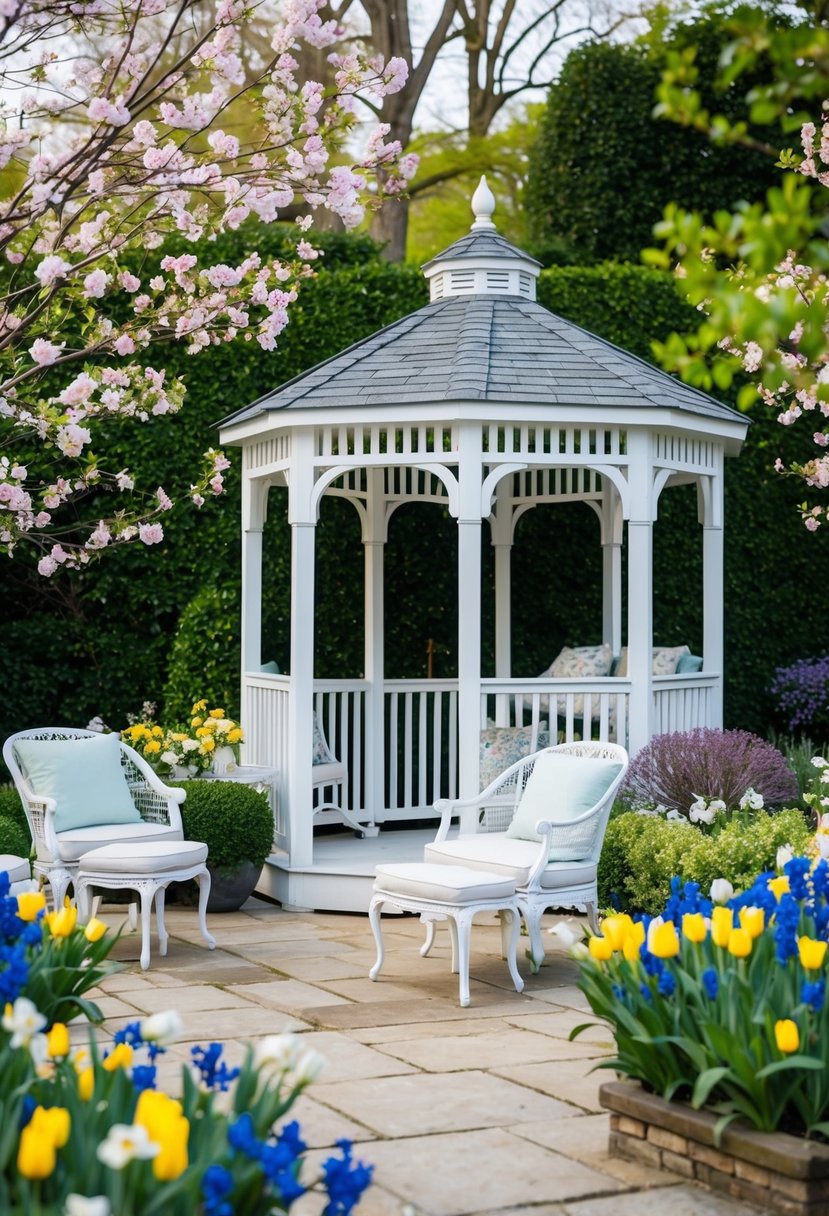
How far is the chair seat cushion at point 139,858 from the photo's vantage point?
675 cm

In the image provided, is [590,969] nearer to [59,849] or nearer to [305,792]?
[59,849]

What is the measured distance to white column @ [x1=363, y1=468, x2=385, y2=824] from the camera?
9727mm

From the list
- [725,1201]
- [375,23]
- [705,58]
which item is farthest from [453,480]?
[375,23]

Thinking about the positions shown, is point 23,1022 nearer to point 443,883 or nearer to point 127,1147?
point 127,1147

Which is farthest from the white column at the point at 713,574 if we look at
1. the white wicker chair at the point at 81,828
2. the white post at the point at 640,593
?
the white wicker chair at the point at 81,828

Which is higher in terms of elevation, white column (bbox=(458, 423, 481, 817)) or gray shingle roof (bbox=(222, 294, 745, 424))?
gray shingle roof (bbox=(222, 294, 745, 424))

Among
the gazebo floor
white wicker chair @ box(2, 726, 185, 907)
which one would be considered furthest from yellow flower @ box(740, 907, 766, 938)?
the gazebo floor

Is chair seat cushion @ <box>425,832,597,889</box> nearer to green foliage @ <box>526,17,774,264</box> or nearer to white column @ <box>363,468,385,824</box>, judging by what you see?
white column @ <box>363,468,385,824</box>

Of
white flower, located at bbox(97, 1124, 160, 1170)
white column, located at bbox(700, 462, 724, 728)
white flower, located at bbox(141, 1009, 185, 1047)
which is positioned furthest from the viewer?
white column, located at bbox(700, 462, 724, 728)

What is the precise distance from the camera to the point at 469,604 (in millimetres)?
8016

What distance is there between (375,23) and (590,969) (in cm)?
1408

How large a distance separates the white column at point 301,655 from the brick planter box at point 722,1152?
14.2 ft

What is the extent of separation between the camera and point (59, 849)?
23.1ft

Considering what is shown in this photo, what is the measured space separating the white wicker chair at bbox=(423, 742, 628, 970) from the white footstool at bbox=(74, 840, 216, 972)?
4.02 feet
